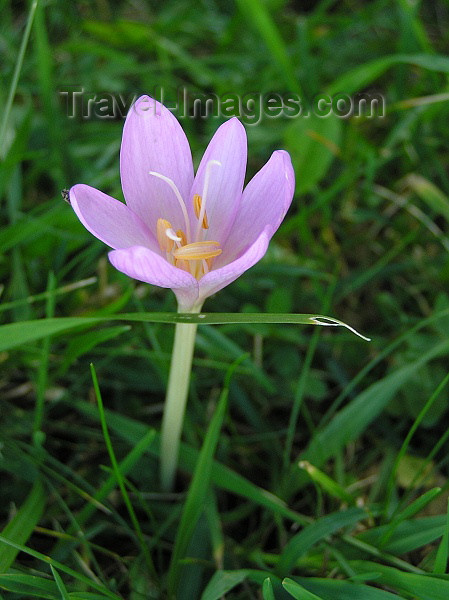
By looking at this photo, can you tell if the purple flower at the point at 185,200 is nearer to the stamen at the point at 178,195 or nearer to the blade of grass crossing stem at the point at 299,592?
the stamen at the point at 178,195

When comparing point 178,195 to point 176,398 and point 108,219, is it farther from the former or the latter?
point 176,398

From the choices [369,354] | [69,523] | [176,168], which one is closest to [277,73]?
[369,354]

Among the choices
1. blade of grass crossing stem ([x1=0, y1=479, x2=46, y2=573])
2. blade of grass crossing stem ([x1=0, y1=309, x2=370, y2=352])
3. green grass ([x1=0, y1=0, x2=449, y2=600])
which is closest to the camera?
blade of grass crossing stem ([x1=0, y1=309, x2=370, y2=352])

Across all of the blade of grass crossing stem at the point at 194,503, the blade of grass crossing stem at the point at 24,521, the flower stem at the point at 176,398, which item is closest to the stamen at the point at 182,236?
the flower stem at the point at 176,398

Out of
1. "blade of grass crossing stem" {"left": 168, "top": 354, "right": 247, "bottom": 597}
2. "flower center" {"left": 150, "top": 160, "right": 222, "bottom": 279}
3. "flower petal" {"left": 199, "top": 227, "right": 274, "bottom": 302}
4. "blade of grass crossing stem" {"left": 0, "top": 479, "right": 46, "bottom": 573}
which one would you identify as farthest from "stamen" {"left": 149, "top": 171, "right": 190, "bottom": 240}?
"blade of grass crossing stem" {"left": 0, "top": 479, "right": 46, "bottom": 573}

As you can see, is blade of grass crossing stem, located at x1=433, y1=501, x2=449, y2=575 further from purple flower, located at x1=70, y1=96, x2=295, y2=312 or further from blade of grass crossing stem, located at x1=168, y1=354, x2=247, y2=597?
purple flower, located at x1=70, y1=96, x2=295, y2=312

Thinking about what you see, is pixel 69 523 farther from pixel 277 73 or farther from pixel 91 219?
pixel 277 73

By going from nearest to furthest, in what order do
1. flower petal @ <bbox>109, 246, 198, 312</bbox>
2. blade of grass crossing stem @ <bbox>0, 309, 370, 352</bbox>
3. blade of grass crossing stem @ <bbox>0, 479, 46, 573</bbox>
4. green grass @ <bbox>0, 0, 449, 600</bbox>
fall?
flower petal @ <bbox>109, 246, 198, 312</bbox> < blade of grass crossing stem @ <bbox>0, 309, 370, 352</bbox> < blade of grass crossing stem @ <bbox>0, 479, 46, 573</bbox> < green grass @ <bbox>0, 0, 449, 600</bbox>
